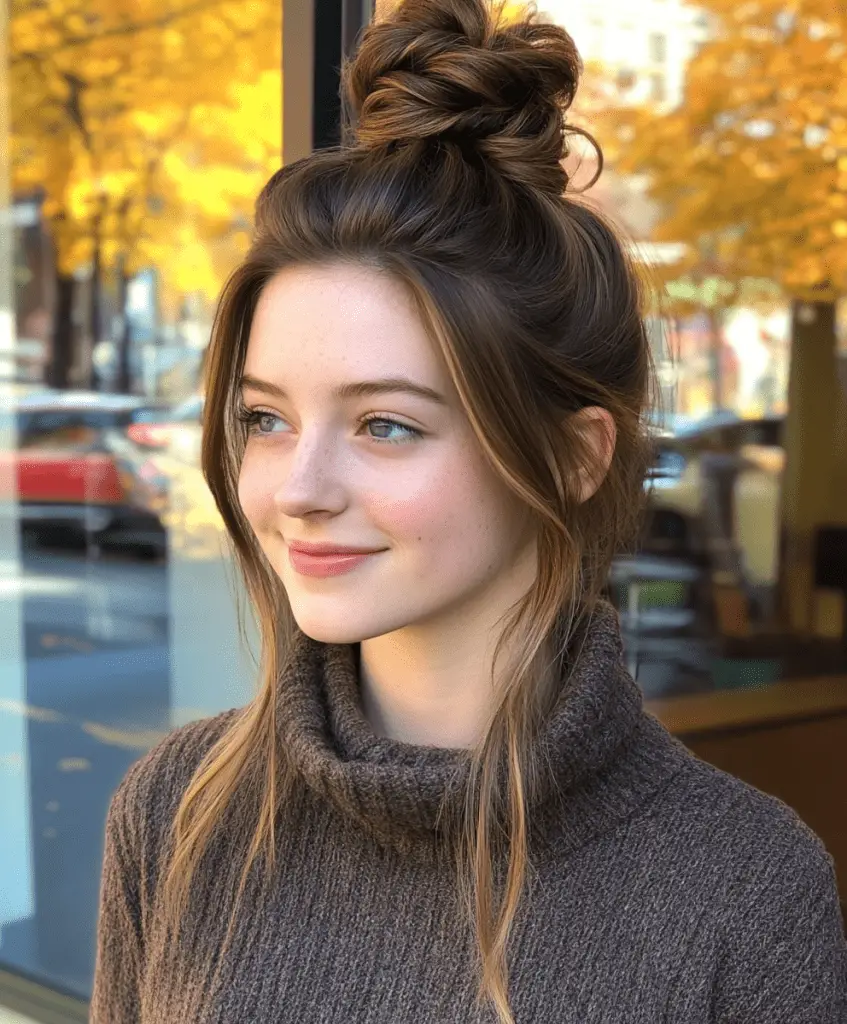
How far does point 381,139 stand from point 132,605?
9.12 ft

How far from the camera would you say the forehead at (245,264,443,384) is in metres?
1.06

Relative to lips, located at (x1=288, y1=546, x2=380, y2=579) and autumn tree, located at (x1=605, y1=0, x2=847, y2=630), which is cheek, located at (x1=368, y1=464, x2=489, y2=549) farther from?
autumn tree, located at (x1=605, y1=0, x2=847, y2=630)

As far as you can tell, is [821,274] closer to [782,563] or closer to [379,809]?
[782,563]

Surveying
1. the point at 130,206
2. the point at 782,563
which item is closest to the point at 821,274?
the point at 782,563

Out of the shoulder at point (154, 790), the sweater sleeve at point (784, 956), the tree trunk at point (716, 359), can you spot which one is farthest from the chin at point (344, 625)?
the tree trunk at point (716, 359)

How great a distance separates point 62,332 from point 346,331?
333 cm

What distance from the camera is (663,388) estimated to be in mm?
1368

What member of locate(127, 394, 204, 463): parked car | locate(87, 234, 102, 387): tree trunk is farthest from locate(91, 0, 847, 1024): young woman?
locate(87, 234, 102, 387): tree trunk

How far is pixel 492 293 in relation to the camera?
1.07 m

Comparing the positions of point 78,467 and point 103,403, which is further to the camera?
point 103,403

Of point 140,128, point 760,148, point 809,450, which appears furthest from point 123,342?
point 809,450

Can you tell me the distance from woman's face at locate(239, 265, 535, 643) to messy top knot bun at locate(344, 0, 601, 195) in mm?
149

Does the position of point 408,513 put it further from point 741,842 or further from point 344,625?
point 741,842

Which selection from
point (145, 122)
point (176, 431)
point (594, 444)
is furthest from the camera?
point (145, 122)
